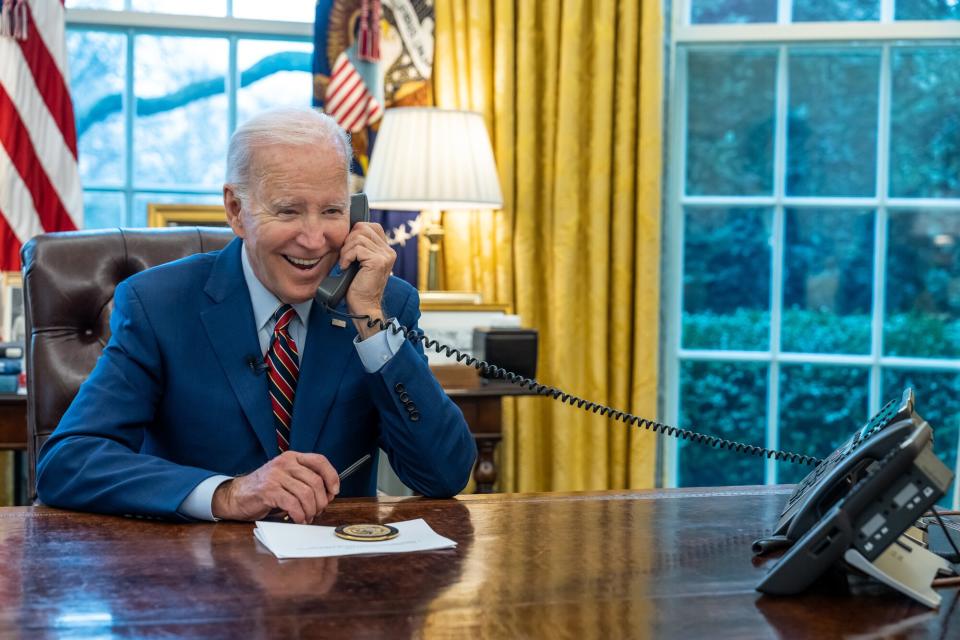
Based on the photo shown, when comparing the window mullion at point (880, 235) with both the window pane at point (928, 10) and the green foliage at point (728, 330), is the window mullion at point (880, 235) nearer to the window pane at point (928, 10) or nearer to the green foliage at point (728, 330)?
the window pane at point (928, 10)

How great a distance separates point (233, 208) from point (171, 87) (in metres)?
1.88

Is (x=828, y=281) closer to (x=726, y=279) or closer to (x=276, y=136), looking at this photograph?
(x=726, y=279)

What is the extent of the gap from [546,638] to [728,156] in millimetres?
3004

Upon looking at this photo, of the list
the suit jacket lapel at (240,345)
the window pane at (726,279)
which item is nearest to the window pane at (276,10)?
the window pane at (726,279)

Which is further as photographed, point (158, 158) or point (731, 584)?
point (158, 158)

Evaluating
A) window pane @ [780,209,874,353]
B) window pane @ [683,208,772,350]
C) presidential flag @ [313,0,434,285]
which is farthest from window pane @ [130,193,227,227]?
window pane @ [780,209,874,353]

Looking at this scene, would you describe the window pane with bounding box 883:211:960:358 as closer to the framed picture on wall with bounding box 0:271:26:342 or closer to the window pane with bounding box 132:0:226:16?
the window pane with bounding box 132:0:226:16

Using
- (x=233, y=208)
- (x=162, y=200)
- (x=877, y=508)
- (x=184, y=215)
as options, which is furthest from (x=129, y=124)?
(x=877, y=508)

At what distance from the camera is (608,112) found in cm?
343

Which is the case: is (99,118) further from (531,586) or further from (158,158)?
(531,586)

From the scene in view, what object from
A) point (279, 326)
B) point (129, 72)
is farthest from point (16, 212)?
point (279, 326)

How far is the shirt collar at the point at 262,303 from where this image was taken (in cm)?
179

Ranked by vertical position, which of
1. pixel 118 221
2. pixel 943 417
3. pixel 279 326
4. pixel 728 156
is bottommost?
pixel 943 417

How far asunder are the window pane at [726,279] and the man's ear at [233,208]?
→ 2.22 metres
